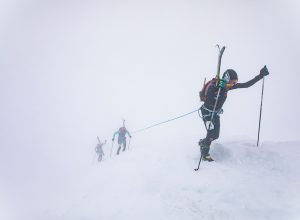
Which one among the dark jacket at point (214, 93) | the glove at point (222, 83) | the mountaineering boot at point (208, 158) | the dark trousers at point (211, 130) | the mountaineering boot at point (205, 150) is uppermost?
the glove at point (222, 83)

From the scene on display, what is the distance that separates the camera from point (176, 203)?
27.3ft

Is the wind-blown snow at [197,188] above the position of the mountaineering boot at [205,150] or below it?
below

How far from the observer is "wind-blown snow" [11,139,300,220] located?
25.8ft

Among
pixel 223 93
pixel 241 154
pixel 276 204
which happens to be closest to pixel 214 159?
pixel 241 154

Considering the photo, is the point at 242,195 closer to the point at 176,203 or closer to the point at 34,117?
the point at 176,203

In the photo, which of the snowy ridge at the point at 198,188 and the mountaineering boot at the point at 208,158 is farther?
the mountaineering boot at the point at 208,158

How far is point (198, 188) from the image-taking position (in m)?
8.84

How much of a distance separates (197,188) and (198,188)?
31mm

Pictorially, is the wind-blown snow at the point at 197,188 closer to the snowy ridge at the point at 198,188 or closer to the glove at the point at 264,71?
the snowy ridge at the point at 198,188

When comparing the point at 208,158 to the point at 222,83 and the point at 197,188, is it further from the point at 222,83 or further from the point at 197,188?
the point at 222,83

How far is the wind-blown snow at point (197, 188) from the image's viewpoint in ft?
25.8

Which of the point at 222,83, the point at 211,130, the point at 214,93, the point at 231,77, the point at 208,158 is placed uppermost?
the point at 231,77

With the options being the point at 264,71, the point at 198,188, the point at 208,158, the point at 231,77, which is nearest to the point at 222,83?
the point at 231,77

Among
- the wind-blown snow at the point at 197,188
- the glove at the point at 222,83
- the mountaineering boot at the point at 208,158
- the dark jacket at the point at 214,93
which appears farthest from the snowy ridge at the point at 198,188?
the glove at the point at 222,83
